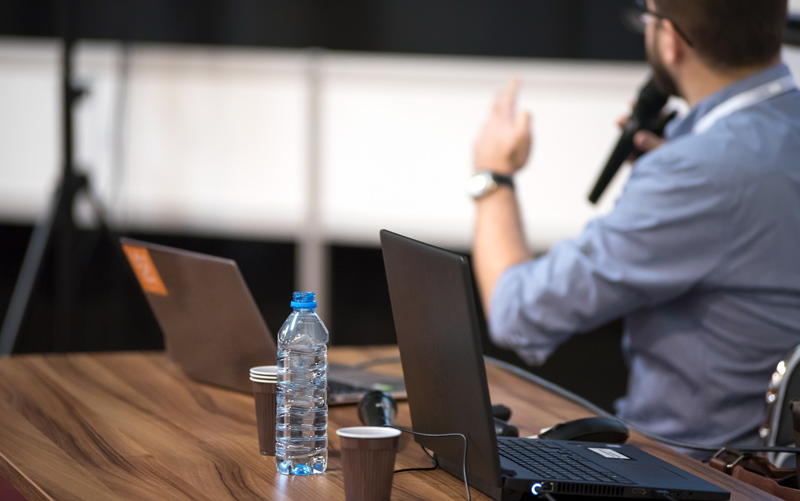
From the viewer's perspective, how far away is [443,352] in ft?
2.68

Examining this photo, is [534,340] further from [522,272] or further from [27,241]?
[27,241]

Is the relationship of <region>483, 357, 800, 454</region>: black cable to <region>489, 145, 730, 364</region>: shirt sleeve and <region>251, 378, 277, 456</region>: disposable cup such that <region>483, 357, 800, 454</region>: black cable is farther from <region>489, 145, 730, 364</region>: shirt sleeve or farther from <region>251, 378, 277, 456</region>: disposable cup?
<region>251, 378, 277, 456</region>: disposable cup

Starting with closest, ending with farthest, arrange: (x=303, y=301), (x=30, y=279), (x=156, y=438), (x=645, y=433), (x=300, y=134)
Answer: (x=303, y=301), (x=156, y=438), (x=645, y=433), (x=30, y=279), (x=300, y=134)

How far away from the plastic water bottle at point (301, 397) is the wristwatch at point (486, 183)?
0.78 m

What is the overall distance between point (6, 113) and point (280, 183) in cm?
118

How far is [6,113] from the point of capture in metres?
3.28

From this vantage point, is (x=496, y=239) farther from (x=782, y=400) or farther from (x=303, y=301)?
(x=303, y=301)

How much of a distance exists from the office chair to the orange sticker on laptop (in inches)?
37.5

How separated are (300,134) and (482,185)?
149 centimetres

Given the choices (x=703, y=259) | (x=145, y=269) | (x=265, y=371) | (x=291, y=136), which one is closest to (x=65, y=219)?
(x=291, y=136)

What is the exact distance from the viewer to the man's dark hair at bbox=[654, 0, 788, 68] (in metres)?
1.44

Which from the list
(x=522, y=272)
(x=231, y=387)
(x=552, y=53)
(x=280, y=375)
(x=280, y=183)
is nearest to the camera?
(x=280, y=375)

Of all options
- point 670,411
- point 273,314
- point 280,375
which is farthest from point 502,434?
point 273,314

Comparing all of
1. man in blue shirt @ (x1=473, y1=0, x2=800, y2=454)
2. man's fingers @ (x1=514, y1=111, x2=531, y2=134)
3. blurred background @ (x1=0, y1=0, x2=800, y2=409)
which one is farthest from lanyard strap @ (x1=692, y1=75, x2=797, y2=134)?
blurred background @ (x1=0, y1=0, x2=800, y2=409)
